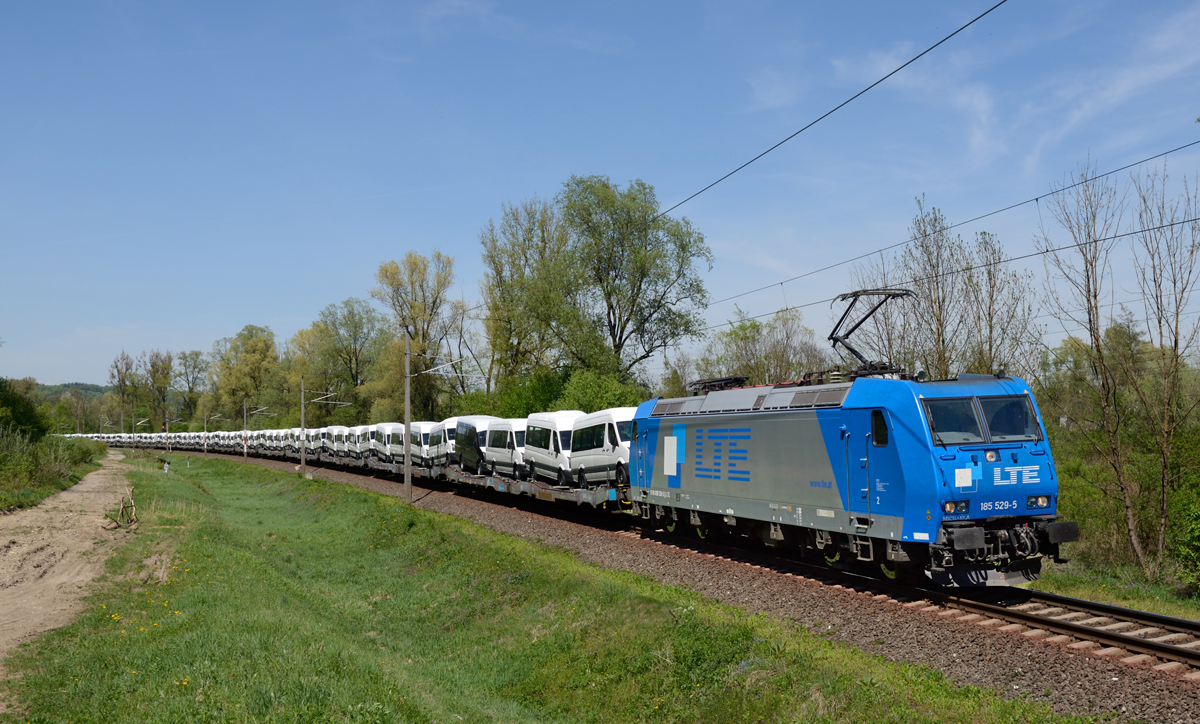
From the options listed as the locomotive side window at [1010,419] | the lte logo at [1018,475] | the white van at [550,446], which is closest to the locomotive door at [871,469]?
the lte logo at [1018,475]

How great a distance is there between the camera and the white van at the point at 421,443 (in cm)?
4131

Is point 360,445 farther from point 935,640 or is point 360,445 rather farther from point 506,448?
point 935,640

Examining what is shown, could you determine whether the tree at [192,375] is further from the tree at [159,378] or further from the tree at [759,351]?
the tree at [759,351]

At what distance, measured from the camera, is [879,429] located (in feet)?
40.9

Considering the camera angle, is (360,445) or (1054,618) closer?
(1054,618)

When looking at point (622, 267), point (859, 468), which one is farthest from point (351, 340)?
point (859, 468)

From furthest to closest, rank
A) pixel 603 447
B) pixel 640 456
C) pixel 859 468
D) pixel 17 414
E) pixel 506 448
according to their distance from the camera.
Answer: pixel 17 414
pixel 506 448
pixel 603 447
pixel 640 456
pixel 859 468

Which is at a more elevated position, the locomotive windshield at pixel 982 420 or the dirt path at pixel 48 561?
the locomotive windshield at pixel 982 420

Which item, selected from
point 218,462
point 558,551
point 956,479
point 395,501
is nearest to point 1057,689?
point 956,479

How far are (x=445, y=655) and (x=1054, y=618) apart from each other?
951cm

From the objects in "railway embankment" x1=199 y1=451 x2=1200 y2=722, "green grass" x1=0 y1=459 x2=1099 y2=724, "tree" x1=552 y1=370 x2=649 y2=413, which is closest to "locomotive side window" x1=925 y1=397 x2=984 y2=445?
"railway embankment" x1=199 y1=451 x2=1200 y2=722

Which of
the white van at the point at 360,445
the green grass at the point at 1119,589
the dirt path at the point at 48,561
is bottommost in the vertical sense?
the green grass at the point at 1119,589

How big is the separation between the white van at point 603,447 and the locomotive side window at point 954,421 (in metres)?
10.4

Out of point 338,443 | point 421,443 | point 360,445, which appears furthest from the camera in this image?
point 338,443
